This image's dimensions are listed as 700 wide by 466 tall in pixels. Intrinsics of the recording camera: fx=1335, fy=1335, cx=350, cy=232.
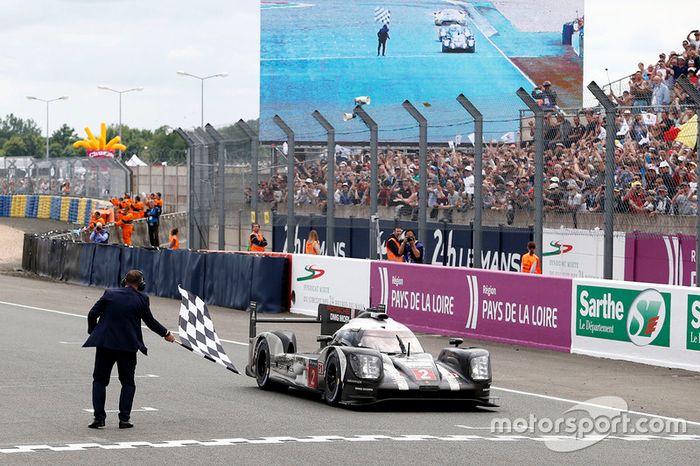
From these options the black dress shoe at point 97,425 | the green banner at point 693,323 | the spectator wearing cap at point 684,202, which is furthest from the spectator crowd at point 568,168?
the black dress shoe at point 97,425

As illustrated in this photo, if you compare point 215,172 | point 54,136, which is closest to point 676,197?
point 215,172

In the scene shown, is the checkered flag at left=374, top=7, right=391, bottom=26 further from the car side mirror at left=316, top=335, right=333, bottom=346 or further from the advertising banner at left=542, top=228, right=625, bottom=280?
the car side mirror at left=316, top=335, right=333, bottom=346

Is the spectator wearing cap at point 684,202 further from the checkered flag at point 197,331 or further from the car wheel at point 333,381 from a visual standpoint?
the checkered flag at point 197,331

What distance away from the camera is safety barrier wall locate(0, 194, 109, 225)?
177 feet

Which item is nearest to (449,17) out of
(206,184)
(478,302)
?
(206,184)

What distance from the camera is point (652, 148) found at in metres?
20.4

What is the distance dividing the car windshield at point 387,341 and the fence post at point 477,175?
29.8 ft

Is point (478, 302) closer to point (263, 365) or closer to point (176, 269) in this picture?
point (263, 365)

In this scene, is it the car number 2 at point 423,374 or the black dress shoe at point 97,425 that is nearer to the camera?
the black dress shoe at point 97,425

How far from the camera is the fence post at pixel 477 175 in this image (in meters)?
22.4

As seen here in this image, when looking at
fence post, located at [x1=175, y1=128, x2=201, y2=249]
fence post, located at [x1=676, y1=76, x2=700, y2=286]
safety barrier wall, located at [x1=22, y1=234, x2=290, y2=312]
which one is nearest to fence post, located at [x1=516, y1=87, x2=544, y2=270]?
fence post, located at [x1=676, y1=76, x2=700, y2=286]

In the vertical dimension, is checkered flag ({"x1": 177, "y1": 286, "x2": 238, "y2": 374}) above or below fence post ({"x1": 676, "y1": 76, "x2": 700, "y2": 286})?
below

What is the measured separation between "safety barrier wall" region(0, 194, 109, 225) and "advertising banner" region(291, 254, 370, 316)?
26988 mm

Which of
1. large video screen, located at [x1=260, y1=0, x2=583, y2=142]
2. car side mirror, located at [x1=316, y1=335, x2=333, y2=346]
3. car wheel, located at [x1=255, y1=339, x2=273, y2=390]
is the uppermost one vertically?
large video screen, located at [x1=260, y1=0, x2=583, y2=142]
